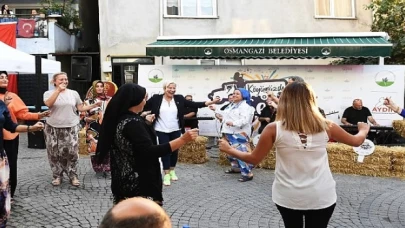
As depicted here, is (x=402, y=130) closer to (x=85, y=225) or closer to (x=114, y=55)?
(x=85, y=225)

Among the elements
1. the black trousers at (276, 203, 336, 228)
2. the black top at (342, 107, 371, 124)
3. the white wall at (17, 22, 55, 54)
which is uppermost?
the white wall at (17, 22, 55, 54)

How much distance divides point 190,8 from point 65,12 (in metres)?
5.79

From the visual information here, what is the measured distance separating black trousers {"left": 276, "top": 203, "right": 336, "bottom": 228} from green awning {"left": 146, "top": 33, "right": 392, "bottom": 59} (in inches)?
334

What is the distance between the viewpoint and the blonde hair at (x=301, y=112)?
333 cm

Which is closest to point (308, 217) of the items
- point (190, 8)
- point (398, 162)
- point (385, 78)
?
point (398, 162)

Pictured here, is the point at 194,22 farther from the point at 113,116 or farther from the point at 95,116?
the point at 113,116

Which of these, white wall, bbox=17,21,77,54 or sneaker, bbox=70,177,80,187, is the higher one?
white wall, bbox=17,21,77,54

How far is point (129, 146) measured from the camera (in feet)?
11.5

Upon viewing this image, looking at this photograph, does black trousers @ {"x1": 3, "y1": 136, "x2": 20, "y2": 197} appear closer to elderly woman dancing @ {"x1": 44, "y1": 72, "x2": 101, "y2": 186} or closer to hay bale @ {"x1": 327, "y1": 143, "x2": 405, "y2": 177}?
elderly woman dancing @ {"x1": 44, "y1": 72, "x2": 101, "y2": 186}

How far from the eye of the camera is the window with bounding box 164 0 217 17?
16141 mm

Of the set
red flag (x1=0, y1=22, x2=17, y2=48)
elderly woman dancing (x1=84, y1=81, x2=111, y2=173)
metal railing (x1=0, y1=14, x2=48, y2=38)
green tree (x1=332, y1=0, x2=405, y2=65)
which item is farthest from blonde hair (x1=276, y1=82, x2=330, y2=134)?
metal railing (x1=0, y1=14, x2=48, y2=38)

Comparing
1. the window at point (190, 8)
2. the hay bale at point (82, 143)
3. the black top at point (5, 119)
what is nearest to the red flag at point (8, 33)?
the window at point (190, 8)

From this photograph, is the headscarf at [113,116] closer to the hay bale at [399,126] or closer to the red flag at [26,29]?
the hay bale at [399,126]

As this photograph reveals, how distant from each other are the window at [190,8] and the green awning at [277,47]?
324 centimetres
